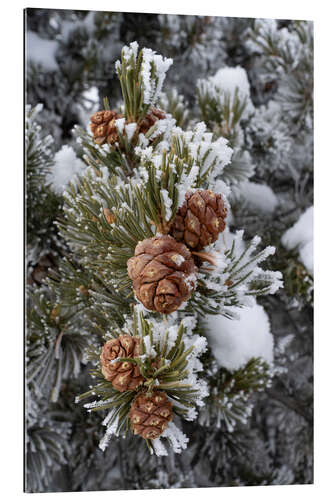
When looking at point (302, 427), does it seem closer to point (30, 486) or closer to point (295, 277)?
point (295, 277)

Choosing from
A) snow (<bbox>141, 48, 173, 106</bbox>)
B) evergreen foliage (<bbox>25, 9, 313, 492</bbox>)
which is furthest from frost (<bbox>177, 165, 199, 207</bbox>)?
snow (<bbox>141, 48, 173, 106</bbox>)

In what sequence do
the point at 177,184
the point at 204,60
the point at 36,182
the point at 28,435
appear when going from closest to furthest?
1. the point at 177,184
2. the point at 36,182
3. the point at 28,435
4. the point at 204,60

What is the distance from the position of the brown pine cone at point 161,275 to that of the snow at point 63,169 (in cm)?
34

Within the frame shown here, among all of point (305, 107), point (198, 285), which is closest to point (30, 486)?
point (198, 285)

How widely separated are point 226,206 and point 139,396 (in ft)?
0.45

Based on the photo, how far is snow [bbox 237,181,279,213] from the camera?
87cm

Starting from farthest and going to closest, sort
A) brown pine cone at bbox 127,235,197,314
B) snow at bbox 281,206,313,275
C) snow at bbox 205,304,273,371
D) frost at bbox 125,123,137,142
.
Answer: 1. snow at bbox 281,206,313,275
2. snow at bbox 205,304,273,371
3. frost at bbox 125,123,137,142
4. brown pine cone at bbox 127,235,197,314

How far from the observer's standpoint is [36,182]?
0.68m

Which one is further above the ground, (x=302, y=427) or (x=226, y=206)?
(x=226, y=206)

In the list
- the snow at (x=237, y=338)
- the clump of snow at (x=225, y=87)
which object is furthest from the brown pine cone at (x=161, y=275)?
the clump of snow at (x=225, y=87)

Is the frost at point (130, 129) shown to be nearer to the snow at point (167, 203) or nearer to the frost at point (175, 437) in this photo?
the snow at point (167, 203)

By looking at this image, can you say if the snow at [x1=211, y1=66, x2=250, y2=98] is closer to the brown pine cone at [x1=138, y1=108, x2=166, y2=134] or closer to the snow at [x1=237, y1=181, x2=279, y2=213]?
the snow at [x1=237, y1=181, x2=279, y2=213]

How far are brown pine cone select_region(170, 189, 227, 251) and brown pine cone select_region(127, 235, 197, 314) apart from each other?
0.02 meters
